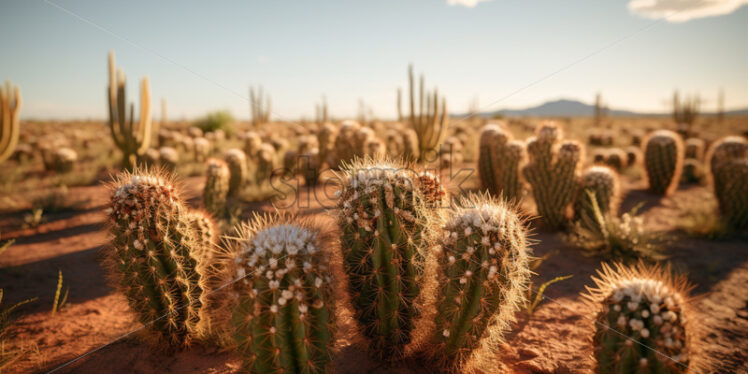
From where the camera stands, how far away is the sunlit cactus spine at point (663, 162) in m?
8.63

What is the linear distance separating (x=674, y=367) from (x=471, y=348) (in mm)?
1154

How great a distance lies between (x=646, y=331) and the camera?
1.98 meters

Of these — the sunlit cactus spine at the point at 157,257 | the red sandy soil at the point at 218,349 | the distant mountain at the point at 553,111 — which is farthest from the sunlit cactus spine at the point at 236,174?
the distant mountain at the point at 553,111

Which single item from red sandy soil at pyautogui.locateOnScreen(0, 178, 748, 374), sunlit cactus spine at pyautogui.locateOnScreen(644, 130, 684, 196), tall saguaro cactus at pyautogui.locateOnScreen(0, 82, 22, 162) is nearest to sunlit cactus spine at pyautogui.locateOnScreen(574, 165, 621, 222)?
red sandy soil at pyautogui.locateOnScreen(0, 178, 748, 374)

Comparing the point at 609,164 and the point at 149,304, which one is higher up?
the point at 609,164

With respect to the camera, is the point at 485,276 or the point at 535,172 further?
the point at 535,172

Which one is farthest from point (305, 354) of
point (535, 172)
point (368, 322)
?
point (535, 172)

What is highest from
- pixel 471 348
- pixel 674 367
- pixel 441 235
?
pixel 441 235

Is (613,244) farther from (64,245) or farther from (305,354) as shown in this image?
(64,245)

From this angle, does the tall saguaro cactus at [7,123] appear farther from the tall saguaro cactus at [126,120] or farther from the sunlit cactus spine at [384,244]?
the sunlit cactus spine at [384,244]

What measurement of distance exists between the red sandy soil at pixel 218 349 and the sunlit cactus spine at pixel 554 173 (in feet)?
1.64

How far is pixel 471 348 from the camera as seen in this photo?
8.64 feet

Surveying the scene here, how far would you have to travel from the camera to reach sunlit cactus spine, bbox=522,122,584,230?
627 centimetres

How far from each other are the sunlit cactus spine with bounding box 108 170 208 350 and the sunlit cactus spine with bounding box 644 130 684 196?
398 inches
